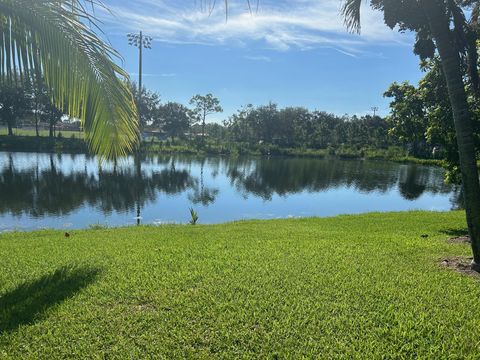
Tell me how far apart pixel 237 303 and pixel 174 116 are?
205 ft

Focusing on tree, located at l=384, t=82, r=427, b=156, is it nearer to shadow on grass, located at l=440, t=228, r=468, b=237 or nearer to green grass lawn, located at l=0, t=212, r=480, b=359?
shadow on grass, located at l=440, t=228, r=468, b=237

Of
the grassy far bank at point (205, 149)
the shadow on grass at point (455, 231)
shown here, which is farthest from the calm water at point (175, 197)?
the grassy far bank at point (205, 149)

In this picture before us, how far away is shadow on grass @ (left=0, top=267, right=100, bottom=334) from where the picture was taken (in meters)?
3.30

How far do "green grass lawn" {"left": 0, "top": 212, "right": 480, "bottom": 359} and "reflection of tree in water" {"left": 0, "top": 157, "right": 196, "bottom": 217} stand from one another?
30.1 ft

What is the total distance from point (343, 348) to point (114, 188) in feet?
57.8

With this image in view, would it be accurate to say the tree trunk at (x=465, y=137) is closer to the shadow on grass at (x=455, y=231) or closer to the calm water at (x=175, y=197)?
the shadow on grass at (x=455, y=231)

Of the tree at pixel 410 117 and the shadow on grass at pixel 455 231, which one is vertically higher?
the tree at pixel 410 117

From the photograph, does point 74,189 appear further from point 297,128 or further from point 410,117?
point 297,128

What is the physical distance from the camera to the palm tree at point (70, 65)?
11.7 ft

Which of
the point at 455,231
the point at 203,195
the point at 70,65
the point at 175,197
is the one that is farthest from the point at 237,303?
the point at 203,195

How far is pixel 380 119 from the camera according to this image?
6450 cm

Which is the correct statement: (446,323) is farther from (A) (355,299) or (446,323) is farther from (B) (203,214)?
(B) (203,214)

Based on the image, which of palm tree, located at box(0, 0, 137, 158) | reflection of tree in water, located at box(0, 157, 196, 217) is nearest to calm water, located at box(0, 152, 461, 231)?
reflection of tree in water, located at box(0, 157, 196, 217)

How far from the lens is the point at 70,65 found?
3.84 metres
